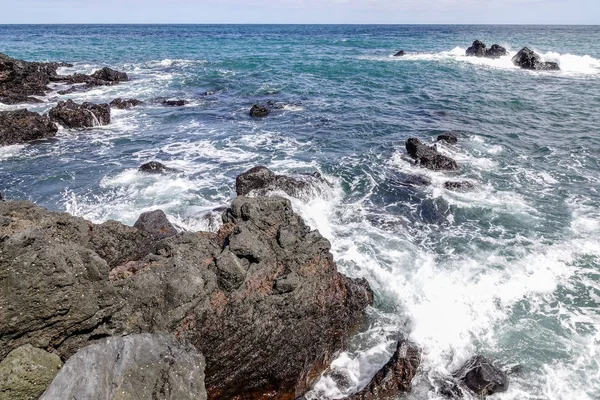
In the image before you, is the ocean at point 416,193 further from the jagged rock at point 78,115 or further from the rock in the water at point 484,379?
the jagged rock at point 78,115

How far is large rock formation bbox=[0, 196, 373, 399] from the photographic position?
6.29 m

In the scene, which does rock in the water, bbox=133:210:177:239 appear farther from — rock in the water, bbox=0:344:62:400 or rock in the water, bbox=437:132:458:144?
rock in the water, bbox=437:132:458:144

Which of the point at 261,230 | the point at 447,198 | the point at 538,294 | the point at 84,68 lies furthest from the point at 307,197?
the point at 84,68

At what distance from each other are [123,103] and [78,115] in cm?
592

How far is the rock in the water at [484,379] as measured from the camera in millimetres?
8609

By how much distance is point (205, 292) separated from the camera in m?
7.86

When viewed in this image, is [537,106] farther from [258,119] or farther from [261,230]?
[261,230]

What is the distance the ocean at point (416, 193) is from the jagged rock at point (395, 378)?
0.40 m

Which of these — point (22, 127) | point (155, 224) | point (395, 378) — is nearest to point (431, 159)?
point (395, 378)

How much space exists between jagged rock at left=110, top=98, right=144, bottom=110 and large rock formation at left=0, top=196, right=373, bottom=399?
24249 millimetres

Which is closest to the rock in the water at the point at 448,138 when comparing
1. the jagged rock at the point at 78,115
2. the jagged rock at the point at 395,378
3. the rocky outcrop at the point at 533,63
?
the jagged rock at the point at 395,378

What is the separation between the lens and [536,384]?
901 centimetres

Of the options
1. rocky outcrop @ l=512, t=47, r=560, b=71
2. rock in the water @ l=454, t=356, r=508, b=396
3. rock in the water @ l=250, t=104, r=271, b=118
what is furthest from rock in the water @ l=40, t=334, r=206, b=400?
rocky outcrop @ l=512, t=47, r=560, b=71

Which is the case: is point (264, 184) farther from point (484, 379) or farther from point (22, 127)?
point (22, 127)
